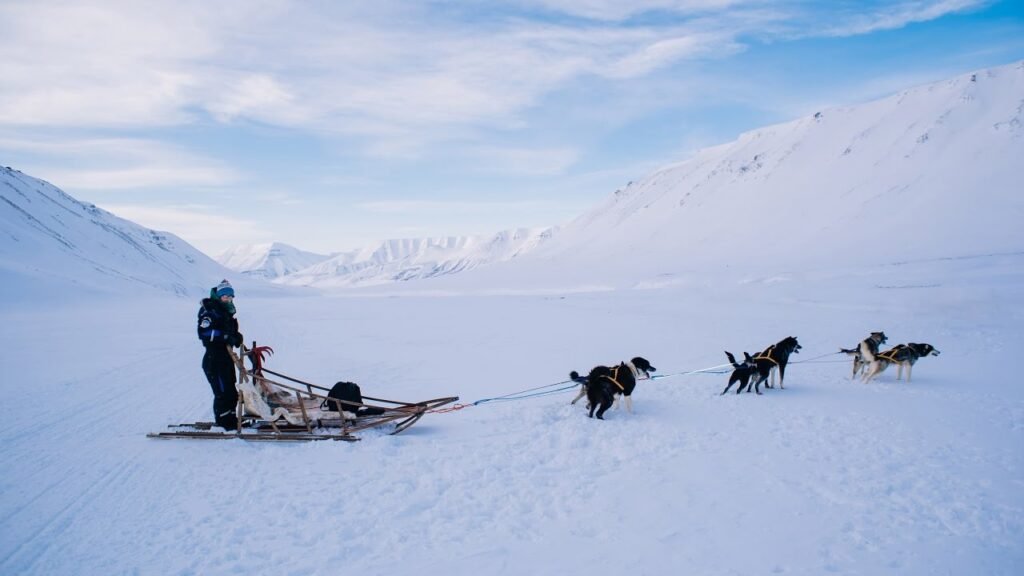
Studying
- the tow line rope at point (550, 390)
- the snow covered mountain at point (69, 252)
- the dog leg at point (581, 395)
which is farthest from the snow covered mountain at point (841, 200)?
the snow covered mountain at point (69, 252)

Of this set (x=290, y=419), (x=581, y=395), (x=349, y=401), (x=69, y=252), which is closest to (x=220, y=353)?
(x=290, y=419)

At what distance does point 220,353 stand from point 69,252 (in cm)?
7632

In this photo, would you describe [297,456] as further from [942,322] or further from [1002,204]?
[1002,204]

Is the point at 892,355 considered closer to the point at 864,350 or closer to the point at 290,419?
the point at 864,350

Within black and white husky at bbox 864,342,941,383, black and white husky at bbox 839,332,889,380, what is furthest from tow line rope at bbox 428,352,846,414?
black and white husky at bbox 864,342,941,383

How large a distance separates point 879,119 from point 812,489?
118216 millimetres

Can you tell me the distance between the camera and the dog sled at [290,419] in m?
6.36

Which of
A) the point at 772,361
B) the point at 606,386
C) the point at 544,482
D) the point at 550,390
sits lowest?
the point at 544,482

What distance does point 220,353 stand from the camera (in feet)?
21.7

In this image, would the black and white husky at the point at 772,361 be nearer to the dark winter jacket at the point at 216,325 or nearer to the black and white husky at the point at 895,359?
the black and white husky at the point at 895,359

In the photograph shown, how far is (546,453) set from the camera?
6.13m

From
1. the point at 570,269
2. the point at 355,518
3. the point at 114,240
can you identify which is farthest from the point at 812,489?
the point at 114,240

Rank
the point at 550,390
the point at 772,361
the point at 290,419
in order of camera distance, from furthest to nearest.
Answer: the point at 550,390, the point at 772,361, the point at 290,419

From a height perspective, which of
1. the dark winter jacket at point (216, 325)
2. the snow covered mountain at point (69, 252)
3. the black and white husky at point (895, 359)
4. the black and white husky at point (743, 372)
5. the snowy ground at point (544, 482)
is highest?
the snow covered mountain at point (69, 252)
